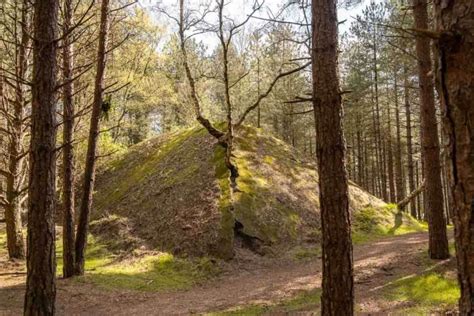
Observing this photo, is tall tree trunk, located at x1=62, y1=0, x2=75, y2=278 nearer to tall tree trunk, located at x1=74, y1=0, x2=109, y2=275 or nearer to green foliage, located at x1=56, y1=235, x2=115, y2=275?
tall tree trunk, located at x1=74, y1=0, x2=109, y2=275

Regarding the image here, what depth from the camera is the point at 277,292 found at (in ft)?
27.0

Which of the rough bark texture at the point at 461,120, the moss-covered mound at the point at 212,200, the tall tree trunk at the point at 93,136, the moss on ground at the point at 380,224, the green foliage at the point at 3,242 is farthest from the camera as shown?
the moss on ground at the point at 380,224

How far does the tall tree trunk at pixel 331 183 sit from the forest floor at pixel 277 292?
2173mm

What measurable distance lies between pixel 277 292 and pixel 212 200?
499 centimetres

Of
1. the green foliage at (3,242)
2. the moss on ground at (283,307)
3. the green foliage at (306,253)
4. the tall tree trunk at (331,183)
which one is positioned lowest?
the moss on ground at (283,307)

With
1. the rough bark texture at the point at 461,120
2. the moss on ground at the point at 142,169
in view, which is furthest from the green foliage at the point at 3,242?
the rough bark texture at the point at 461,120

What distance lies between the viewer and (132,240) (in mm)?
12227

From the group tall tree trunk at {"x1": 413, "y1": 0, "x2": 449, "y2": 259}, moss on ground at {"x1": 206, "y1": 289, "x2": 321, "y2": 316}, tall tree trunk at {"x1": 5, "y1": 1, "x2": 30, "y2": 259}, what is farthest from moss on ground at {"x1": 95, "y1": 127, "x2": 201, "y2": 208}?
tall tree trunk at {"x1": 413, "y1": 0, "x2": 449, "y2": 259}

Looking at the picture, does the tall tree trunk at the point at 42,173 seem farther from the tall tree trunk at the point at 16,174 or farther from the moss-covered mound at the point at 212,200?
the moss-covered mound at the point at 212,200

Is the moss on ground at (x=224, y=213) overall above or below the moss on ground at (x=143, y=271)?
above

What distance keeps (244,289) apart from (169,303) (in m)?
1.65

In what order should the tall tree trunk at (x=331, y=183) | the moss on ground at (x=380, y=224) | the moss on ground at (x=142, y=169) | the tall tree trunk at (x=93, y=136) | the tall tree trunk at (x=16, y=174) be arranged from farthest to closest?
the moss on ground at (x=142, y=169) → the moss on ground at (x=380, y=224) → the tall tree trunk at (x=16, y=174) → the tall tree trunk at (x=93, y=136) → the tall tree trunk at (x=331, y=183)

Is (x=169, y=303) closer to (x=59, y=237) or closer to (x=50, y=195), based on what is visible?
(x=50, y=195)

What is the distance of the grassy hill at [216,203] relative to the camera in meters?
11.9
